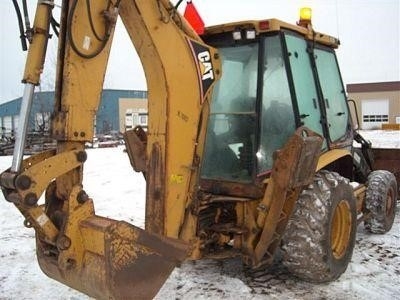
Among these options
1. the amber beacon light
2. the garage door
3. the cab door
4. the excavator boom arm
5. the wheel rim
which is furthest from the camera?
the garage door

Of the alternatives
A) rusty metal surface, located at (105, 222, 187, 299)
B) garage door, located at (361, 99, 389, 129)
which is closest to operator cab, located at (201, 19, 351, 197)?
rusty metal surface, located at (105, 222, 187, 299)

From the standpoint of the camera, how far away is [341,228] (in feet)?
14.5

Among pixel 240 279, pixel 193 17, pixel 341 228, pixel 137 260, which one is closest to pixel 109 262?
pixel 137 260

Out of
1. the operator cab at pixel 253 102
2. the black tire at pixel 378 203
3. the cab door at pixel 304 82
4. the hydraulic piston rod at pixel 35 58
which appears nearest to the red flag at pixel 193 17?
the operator cab at pixel 253 102

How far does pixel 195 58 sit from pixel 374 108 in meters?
49.4

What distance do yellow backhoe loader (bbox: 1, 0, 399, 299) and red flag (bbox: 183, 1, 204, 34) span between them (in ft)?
Answer: 0.14

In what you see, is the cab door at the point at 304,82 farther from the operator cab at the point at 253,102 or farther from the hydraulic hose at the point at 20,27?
the hydraulic hose at the point at 20,27

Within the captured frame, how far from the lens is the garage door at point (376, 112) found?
1924 inches

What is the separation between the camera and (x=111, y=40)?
2.94 metres

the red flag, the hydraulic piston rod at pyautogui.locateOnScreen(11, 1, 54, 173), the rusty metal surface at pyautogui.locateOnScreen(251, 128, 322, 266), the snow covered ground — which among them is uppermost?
the red flag

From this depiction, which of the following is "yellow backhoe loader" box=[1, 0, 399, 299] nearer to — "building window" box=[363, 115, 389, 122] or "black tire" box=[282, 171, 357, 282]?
"black tire" box=[282, 171, 357, 282]

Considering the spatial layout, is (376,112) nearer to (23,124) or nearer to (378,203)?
(378,203)

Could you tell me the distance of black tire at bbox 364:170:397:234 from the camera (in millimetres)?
5539

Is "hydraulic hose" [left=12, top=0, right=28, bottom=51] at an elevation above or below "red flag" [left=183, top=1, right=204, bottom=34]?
below
